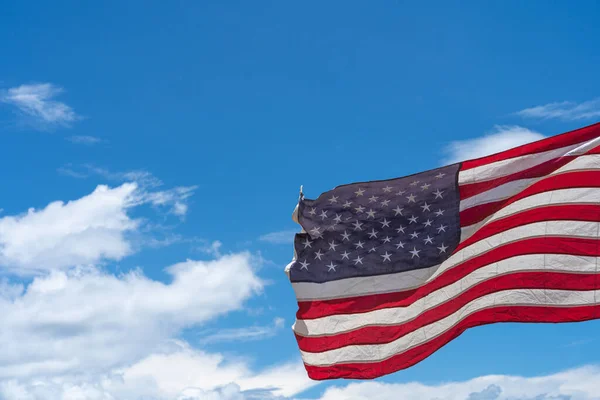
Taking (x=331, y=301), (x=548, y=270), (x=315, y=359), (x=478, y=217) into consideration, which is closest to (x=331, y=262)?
(x=331, y=301)

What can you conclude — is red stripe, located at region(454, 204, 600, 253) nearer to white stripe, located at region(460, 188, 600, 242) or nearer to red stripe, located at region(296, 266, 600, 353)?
white stripe, located at region(460, 188, 600, 242)

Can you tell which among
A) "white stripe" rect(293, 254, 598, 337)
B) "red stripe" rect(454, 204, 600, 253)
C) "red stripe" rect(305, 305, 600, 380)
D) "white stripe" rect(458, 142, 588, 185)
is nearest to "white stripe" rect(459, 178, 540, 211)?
"white stripe" rect(458, 142, 588, 185)

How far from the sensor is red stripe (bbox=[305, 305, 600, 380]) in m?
22.2

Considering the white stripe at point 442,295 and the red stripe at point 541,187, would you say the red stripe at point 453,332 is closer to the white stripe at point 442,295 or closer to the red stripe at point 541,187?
the white stripe at point 442,295

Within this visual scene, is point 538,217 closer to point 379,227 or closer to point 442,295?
Result: point 442,295

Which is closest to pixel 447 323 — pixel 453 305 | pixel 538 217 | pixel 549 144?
pixel 453 305

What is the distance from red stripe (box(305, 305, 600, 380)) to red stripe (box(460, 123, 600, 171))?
3983mm

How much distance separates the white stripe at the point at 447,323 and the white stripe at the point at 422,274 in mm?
1306

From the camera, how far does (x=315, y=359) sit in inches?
1009

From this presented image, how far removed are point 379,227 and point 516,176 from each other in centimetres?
404

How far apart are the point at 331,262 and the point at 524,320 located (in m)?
5.80

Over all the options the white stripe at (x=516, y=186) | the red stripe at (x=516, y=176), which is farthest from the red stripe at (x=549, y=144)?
the white stripe at (x=516, y=186)

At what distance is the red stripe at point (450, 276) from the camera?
22625mm

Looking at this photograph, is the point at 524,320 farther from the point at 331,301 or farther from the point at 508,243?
the point at 331,301
